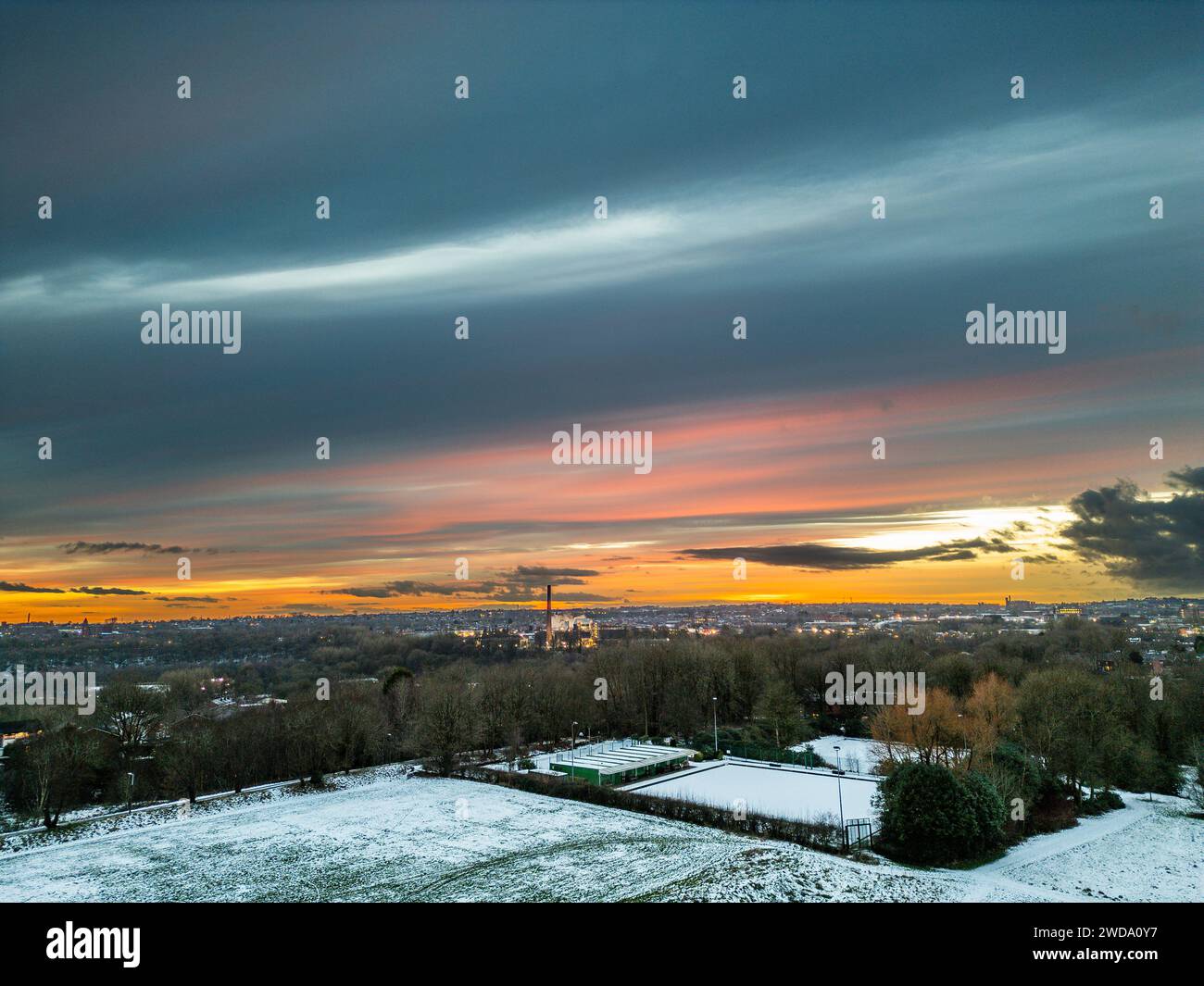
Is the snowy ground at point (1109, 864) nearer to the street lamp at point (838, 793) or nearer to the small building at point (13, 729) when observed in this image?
the street lamp at point (838, 793)

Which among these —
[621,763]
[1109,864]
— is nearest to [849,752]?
[621,763]

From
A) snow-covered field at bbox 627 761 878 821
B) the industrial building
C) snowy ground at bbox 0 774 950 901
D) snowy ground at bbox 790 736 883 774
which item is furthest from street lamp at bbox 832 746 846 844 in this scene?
the industrial building

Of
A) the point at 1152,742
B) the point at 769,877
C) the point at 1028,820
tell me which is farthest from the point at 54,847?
the point at 1152,742

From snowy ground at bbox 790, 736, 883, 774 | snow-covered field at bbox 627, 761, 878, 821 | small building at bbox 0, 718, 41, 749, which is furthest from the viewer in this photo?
small building at bbox 0, 718, 41, 749

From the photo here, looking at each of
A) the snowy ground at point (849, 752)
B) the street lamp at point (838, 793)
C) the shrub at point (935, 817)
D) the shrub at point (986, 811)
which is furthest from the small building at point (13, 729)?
the shrub at point (986, 811)

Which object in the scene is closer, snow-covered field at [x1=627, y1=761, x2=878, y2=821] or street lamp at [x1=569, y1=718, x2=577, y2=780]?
snow-covered field at [x1=627, y1=761, x2=878, y2=821]

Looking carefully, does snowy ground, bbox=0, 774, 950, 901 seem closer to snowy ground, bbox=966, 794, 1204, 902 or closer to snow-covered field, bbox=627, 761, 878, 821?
snowy ground, bbox=966, 794, 1204, 902
